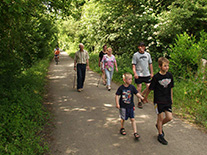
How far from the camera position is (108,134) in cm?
478

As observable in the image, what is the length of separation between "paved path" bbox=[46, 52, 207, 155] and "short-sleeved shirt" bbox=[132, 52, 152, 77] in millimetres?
1204

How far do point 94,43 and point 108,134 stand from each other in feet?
53.7

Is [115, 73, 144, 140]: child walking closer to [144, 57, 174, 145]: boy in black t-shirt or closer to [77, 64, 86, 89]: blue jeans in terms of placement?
[144, 57, 174, 145]: boy in black t-shirt

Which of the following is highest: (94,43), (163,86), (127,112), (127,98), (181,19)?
(181,19)

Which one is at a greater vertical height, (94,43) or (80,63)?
(94,43)

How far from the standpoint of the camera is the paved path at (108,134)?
405 centimetres

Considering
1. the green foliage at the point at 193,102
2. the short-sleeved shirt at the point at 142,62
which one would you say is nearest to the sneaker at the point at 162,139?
the green foliage at the point at 193,102

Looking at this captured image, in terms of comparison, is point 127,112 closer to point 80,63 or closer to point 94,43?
point 80,63

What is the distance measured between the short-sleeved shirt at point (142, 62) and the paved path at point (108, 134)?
1.20m

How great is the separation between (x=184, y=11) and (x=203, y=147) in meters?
9.80

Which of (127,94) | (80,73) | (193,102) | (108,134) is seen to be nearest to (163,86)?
(127,94)

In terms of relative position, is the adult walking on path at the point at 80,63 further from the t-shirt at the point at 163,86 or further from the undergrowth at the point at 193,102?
the t-shirt at the point at 163,86

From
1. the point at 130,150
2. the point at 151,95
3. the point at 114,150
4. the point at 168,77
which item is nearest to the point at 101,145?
the point at 114,150

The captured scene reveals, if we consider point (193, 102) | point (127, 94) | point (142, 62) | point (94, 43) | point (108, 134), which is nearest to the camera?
point (127, 94)
